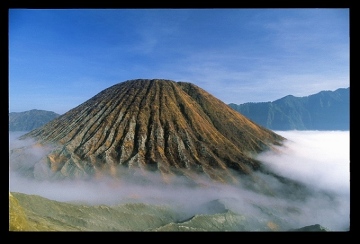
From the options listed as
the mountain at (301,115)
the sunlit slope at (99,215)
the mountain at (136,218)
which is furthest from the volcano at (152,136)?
the mountain at (301,115)

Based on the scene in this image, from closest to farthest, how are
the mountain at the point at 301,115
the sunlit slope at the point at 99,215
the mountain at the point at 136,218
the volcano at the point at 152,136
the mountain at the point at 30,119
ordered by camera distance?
the sunlit slope at the point at 99,215 < the mountain at the point at 136,218 < the volcano at the point at 152,136 < the mountain at the point at 30,119 < the mountain at the point at 301,115

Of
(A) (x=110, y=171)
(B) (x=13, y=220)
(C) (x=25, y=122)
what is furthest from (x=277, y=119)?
(B) (x=13, y=220)

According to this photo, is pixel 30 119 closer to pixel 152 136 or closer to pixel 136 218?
pixel 152 136

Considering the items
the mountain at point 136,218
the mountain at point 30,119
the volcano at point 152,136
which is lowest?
the mountain at point 136,218

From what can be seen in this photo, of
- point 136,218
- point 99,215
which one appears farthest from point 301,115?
point 99,215

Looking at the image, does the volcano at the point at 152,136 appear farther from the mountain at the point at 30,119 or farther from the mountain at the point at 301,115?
the mountain at the point at 301,115

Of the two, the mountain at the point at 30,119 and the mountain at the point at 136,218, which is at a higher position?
the mountain at the point at 30,119

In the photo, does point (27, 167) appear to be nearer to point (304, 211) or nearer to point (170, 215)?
point (170, 215)

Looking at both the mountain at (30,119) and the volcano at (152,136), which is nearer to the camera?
the volcano at (152,136)
